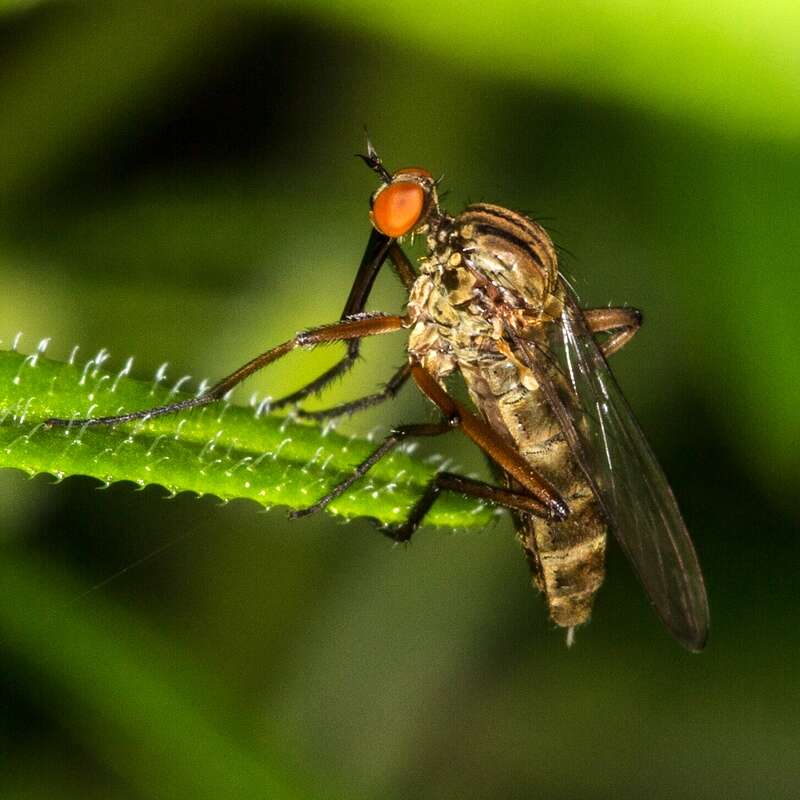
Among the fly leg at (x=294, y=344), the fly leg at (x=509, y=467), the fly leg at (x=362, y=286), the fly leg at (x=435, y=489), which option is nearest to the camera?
the fly leg at (x=294, y=344)

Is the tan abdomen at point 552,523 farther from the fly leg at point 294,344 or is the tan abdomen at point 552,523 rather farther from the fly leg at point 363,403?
the fly leg at point 294,344

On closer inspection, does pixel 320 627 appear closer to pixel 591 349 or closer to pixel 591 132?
pixel 591 349

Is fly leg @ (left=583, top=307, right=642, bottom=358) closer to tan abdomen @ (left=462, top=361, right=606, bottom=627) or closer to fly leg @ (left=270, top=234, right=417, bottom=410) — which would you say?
tan abdomen @ (left=462, top=361, right=606, bottom=627)

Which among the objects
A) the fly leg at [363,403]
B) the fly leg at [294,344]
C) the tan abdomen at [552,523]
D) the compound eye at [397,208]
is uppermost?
the compound eye at [397,208]

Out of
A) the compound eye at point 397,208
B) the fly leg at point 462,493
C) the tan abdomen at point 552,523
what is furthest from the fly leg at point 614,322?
the compound eye at point 397,208

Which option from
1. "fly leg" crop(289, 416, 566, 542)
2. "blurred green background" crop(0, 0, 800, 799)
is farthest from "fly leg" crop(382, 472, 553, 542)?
"blurred green background" crop(0, 0, 800, 799)

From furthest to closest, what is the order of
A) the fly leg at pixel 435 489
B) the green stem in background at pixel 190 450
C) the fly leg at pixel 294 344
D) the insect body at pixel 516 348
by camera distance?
the insect body at pixel 516 348 < the fly leg at pixel 435 489 < the fly leg at pixel 294 344 < the green stem in background at pixel 190 450

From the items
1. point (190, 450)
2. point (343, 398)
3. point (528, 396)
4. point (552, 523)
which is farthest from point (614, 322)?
point (190, 450)
